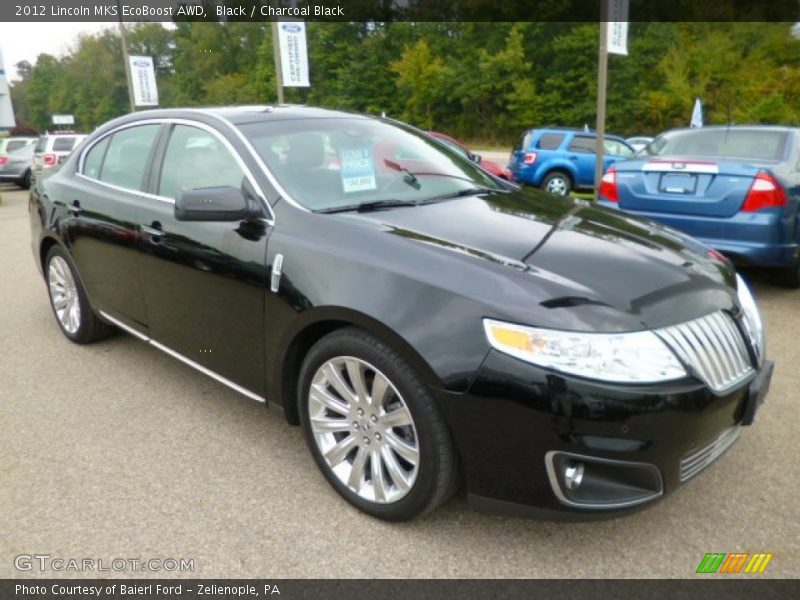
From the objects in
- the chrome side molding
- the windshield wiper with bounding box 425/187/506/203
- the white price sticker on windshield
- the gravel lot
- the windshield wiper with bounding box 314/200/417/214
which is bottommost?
the gravel lot

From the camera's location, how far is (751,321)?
2.60m

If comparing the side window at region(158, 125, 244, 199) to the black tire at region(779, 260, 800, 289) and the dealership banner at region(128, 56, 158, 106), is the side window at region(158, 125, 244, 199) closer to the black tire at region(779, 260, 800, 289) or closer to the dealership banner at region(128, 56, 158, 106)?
the black tire at region(779, 260, 800, 289)

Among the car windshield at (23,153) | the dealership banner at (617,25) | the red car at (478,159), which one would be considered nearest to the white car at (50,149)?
the car windshield at (23,153)

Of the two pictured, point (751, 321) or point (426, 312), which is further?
point (751, 321)

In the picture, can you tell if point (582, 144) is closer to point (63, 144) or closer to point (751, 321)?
point (751, 321)

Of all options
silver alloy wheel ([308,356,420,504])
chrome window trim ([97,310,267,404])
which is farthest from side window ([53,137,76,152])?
silver alloy wheel ([308,356,420,504])

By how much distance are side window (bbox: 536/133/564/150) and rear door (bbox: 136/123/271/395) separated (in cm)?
1242

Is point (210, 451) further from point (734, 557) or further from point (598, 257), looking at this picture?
point (734, 557)

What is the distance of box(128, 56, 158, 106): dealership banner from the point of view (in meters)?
18.7

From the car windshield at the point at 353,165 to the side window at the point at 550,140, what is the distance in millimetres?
11735

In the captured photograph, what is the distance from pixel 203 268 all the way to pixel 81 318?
73.1 inches

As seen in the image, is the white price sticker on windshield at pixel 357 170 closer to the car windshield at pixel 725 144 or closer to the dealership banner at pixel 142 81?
the car windshield at pixel 725 144

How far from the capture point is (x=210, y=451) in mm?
3084

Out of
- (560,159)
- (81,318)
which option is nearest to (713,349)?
(81,318)
